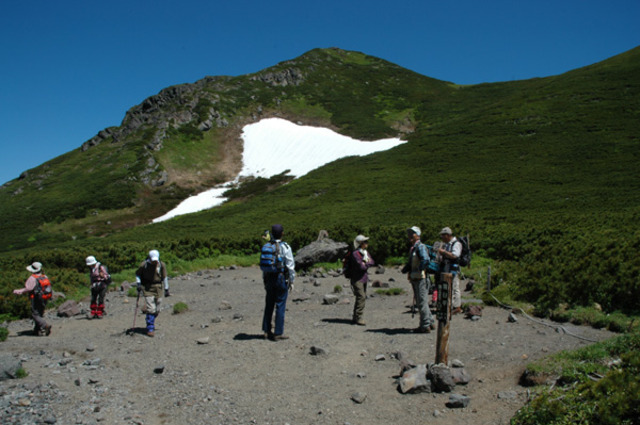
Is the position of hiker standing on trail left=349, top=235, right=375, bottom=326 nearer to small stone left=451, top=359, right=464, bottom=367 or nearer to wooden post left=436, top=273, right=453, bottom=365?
small stone left=451, top=359, right=464, bottom=367

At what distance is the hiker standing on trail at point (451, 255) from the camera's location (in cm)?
826

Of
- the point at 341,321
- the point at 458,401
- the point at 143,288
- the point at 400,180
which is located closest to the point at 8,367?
the point at 143,288

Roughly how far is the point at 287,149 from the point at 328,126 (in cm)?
1367

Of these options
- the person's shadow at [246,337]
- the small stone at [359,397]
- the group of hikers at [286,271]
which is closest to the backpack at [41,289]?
the person's shadow at [246,337]

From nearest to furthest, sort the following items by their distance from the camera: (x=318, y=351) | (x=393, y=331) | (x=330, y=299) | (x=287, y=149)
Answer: (x=318, y=351), (x=393, y=331), (x=330, y=299), (x=287, y=149)

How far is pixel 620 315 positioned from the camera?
10.5 m

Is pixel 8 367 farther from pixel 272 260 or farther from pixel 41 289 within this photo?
pixel 272 260

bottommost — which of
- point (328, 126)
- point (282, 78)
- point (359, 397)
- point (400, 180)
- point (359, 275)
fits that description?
point (359, 397)

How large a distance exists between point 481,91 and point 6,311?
381 ft

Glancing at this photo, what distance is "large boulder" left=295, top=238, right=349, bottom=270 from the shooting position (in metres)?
23.5

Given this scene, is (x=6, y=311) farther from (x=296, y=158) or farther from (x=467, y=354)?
(x=296, y=158)

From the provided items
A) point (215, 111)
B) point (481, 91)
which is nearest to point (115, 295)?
point (215, 111)

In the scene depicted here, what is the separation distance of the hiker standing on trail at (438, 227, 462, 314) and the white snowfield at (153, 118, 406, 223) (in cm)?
5182

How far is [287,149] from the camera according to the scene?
79500mm
